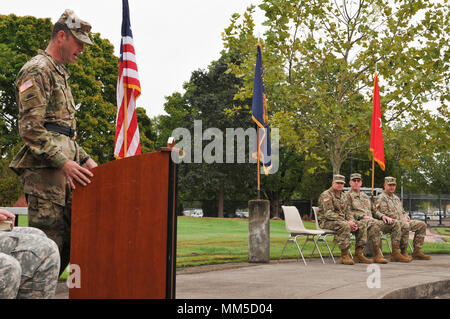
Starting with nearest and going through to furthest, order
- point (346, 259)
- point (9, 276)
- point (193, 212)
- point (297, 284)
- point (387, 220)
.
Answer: point (9, 276), point (297, 284), point (346, 259), point (387, 220), point (193, 212)

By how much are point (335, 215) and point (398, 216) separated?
9.00 ft

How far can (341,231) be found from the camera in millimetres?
10453

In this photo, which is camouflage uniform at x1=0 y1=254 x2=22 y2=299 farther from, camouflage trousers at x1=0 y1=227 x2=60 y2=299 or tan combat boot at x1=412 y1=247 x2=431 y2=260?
tan combat boot at x1=412 y1=247 x2=431 y2=260

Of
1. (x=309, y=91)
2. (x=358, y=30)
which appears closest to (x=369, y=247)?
(x=309, y=91)

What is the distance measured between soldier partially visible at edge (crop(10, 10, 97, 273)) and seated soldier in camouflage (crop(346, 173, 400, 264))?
26.0 ft

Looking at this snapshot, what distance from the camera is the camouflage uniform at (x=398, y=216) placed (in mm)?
12305

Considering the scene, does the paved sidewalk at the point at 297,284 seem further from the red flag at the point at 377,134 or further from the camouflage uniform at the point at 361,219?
the red flag at the point at 377,134

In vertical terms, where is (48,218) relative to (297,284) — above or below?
above

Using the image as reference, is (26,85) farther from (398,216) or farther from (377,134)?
(398,216)

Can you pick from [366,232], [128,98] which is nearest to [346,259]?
[366,232]

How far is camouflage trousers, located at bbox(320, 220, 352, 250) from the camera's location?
10320 mm
